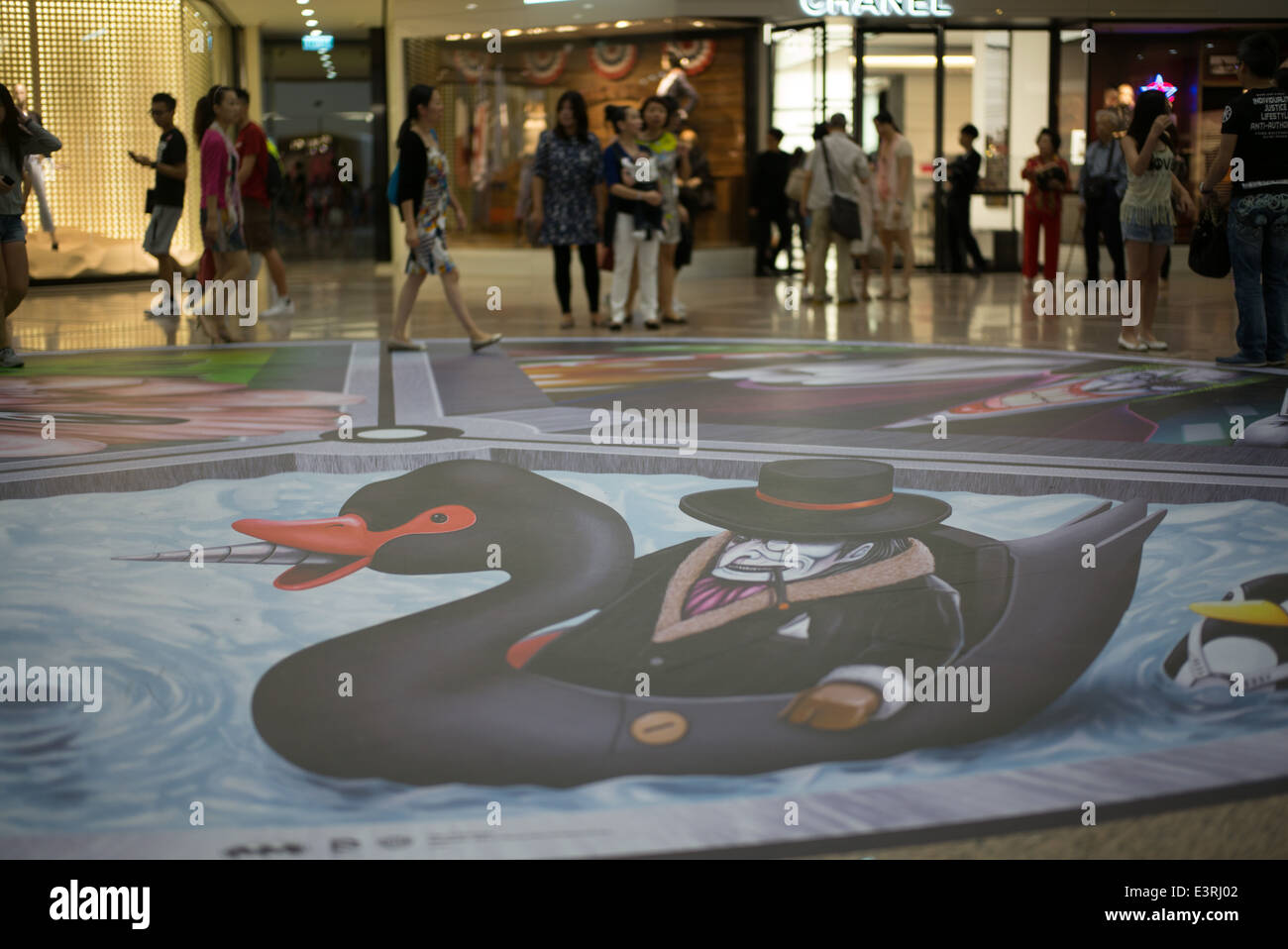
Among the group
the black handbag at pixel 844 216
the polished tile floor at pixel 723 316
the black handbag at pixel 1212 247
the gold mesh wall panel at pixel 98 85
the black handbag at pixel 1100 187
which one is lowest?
the polished tile floor at pixel 723 316

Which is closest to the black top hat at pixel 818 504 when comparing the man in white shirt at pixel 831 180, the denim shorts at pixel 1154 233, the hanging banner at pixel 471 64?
the denim shorts at pixel 1154 233

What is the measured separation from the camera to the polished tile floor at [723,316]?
26.6 feet

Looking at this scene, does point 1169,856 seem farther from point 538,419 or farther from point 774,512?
point 538,419

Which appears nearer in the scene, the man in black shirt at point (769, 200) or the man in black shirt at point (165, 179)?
the man in black shirt at point (165, 179)

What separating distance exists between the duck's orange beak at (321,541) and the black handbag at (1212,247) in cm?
436

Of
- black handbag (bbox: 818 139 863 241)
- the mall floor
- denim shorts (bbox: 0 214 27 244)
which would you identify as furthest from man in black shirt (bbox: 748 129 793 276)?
denim shorts (bbox: 0 214 27 244)

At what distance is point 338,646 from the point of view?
2.73m

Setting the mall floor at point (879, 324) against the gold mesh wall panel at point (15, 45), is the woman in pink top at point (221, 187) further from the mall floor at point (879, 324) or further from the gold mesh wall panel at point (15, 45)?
the gold mesh wall panel at point (15, 45)

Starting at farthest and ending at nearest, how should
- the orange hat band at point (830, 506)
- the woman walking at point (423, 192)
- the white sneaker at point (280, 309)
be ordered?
the white sneaker at point (280, 309) → the woman walking at point (423, 192) → the orange hat band at point (830, 506)

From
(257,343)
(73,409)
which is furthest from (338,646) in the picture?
(257,343)

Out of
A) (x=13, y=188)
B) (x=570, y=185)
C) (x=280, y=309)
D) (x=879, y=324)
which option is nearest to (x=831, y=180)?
(x=879, y=324)

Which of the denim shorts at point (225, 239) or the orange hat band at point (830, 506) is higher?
the denim shorts at point (225, 239)
